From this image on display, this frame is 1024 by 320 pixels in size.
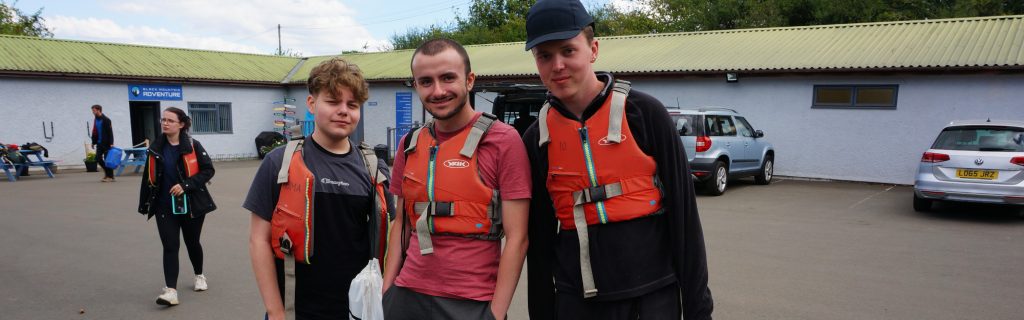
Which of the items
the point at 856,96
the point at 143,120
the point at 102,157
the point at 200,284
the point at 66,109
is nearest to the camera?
the point at 200,284

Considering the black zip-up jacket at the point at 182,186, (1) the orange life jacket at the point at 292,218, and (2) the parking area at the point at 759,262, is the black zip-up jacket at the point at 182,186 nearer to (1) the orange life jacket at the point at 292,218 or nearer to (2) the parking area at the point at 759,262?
(2) the parking area at the point at 759,262

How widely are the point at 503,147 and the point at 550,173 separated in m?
0.18

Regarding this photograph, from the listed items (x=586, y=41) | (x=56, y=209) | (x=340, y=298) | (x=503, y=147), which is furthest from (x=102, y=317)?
(x=56, y=209)

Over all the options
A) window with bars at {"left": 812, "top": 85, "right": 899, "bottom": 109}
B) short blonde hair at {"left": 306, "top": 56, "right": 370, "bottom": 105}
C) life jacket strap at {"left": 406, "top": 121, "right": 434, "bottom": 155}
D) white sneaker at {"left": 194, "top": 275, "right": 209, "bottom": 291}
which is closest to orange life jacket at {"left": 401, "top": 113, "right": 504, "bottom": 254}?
life jacket strap at {"left": 406, "top": 121, "right": 434, "bottom": 155}

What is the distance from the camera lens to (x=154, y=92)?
70.0 feet

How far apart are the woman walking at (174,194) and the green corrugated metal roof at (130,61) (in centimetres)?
1666

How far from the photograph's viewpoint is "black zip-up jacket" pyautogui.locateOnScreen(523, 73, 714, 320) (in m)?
2.08

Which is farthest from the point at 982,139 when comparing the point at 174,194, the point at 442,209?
the point at 174,194

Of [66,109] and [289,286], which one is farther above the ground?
[66,109]

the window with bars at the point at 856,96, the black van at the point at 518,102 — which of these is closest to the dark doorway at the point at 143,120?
the black van at the point at 518,102

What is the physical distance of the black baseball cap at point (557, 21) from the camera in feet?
6.79

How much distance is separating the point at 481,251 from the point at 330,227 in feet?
2.28

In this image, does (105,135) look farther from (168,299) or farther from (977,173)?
(977,173)

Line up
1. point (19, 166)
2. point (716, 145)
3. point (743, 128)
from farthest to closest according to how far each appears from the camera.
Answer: point (19, 166)
point (743, 128)
point (716, 145)
